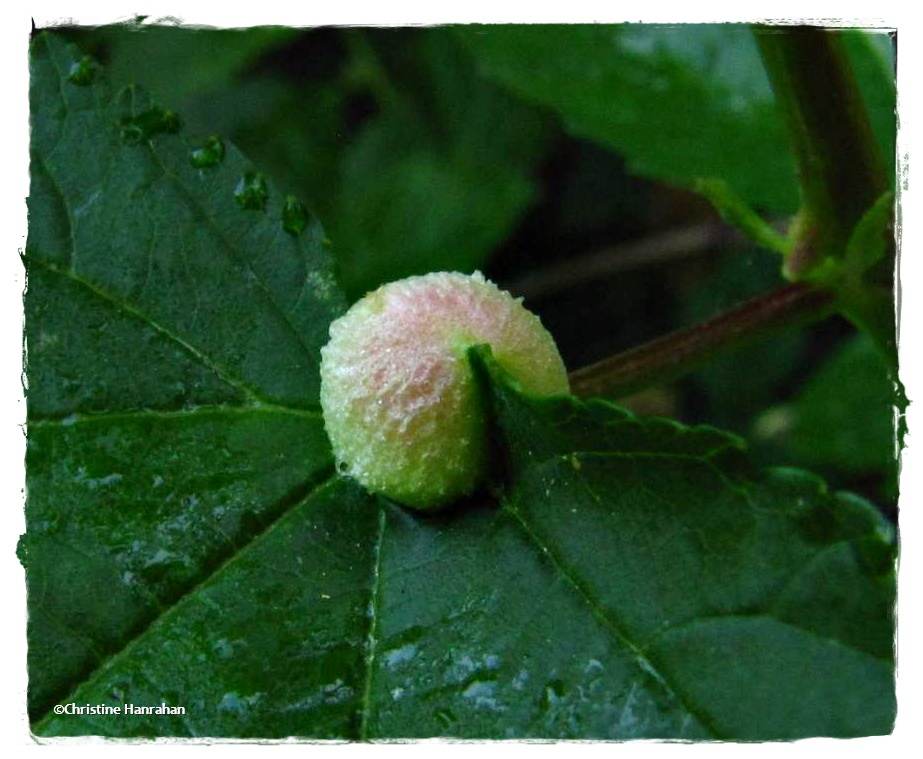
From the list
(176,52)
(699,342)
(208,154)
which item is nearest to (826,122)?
(699,342)

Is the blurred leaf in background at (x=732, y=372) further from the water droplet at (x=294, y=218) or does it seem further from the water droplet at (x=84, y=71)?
the water droplet at (x=84, y=71)

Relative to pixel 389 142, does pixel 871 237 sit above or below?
below

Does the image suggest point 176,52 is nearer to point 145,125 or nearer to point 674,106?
point 145,125

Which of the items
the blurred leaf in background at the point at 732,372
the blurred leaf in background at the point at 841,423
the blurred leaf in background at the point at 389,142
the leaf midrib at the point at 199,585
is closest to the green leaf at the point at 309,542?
the leaf midrib at the point at 199,585

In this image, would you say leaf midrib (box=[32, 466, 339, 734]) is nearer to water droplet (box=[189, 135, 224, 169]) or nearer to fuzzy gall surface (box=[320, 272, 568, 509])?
fuzzy gall surface (box=[320, 272, 568, 509])

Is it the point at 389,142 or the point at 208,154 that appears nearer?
the point at 208,154

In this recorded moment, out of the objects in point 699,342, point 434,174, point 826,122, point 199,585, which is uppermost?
point 434,174

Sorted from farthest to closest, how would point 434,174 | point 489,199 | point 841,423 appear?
point 434,174 → point 489,199 → point 841,423
